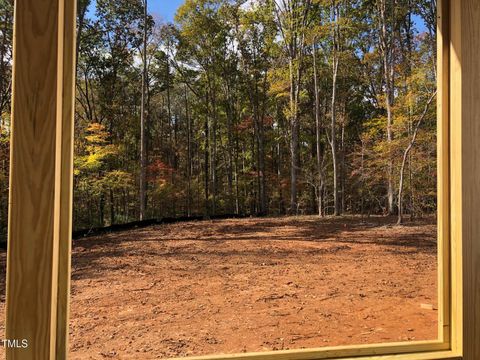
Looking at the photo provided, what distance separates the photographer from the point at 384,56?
8.14ft

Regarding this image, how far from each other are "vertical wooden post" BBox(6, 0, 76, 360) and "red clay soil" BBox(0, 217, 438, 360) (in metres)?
0.98

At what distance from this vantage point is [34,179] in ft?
2.91

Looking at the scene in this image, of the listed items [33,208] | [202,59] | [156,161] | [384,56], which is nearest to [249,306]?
[156,161]

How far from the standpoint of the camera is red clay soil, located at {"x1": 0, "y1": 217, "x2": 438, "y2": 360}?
72.7 inches

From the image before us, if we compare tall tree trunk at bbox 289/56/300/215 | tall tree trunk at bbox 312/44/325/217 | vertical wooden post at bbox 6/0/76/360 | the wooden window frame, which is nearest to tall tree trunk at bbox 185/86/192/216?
tall tree trunk at bbox 289/56/300/215

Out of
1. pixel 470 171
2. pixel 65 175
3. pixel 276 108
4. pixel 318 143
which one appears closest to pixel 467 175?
pixel 470 171

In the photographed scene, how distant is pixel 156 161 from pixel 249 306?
3.72 feet

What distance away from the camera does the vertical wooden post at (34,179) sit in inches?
34.3

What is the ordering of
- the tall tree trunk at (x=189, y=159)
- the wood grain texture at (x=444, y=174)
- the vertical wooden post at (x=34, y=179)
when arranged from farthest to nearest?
1. the tall tree trunk at (x=189, y=159)
2. the wood grain texture at (x=444, y=174)
3. the vertical wooden post at (x=34, y=179)

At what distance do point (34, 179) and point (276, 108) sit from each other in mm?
1831

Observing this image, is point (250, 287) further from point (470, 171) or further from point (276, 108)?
point (470, 171)

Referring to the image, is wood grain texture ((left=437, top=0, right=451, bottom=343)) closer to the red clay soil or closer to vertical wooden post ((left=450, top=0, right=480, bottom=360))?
vertical wooden post ((left=450, top=0, right=480, bottom=360))

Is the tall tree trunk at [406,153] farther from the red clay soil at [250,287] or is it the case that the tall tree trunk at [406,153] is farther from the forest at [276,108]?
the red clay soil at [250,287]

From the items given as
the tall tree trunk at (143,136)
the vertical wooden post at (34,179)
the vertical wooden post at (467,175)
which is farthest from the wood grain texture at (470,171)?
the tall tree trunk at (143,136)
